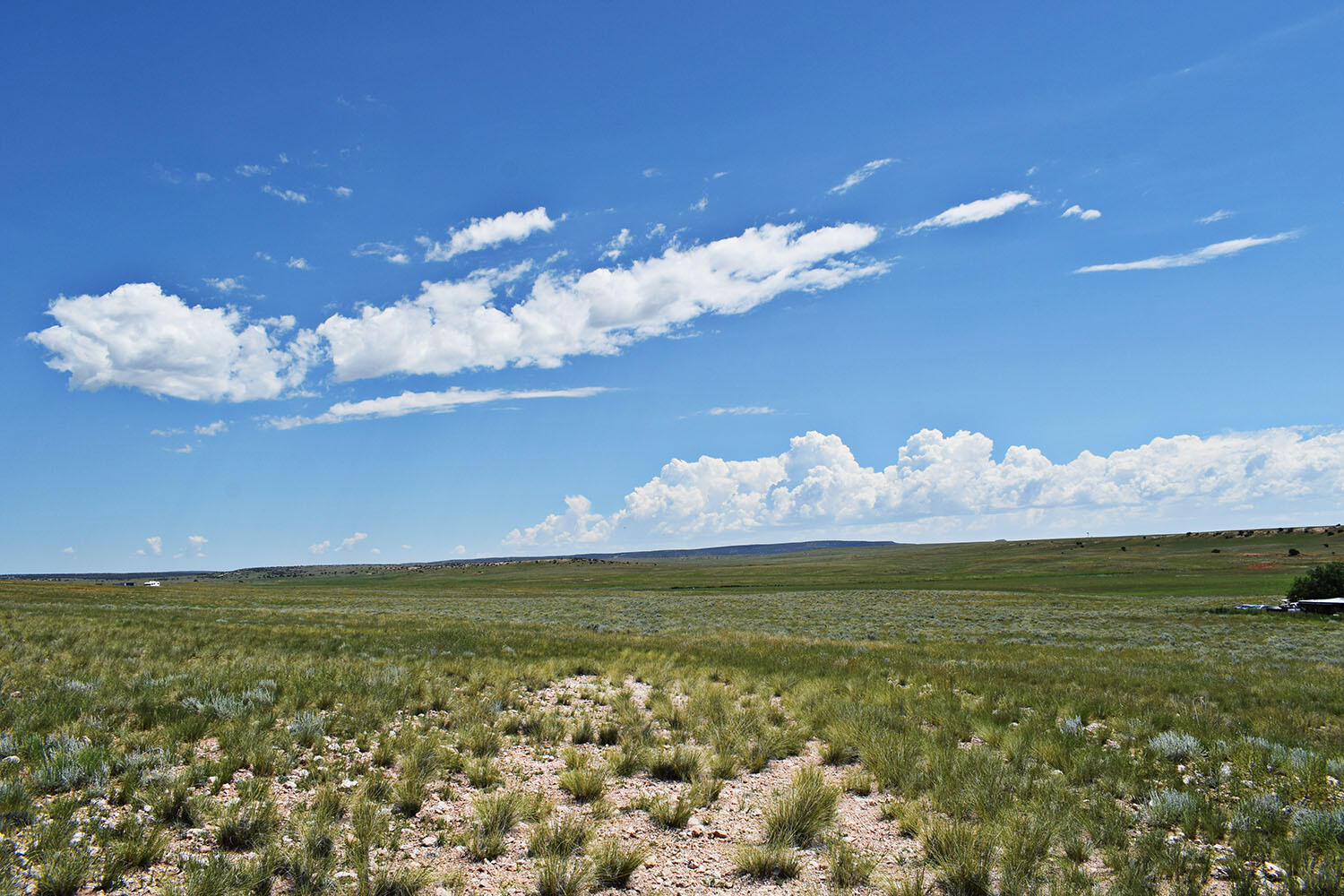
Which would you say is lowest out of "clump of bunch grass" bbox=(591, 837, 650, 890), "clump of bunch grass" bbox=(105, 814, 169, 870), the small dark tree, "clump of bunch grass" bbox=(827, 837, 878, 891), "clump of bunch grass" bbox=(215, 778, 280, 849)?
the small dark tree

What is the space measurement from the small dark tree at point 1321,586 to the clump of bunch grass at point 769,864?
56.8 meters

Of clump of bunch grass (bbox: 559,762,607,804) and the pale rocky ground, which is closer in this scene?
the pale rocky ground

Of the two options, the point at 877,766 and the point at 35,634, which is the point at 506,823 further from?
the point at 35,634

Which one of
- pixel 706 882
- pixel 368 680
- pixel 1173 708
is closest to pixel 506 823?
pixel 706 882

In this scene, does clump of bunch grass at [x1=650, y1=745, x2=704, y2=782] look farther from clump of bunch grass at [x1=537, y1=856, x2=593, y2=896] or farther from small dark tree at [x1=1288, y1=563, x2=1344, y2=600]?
small dark tree at [x1=1288, y1=563, x2=1344, y2=600]

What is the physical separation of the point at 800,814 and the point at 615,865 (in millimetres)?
2072

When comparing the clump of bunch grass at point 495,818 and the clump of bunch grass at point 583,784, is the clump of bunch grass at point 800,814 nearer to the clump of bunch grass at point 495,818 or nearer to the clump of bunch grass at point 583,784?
the clump of bunch grass at point 583,784

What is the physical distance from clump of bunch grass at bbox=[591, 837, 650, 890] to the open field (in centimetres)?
3

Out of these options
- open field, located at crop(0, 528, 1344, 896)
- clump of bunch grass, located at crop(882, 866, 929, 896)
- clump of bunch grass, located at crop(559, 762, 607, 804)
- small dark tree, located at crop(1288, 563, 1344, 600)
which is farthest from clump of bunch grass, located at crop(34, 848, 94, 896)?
small dark tree, located at crop(1288, 563, 1344, 600)

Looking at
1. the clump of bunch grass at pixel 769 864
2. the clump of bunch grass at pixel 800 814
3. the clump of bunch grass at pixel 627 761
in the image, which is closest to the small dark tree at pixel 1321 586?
the clump of bunch grass at pixel 800 814

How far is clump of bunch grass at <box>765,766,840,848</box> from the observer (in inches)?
241

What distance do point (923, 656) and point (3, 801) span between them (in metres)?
20.6

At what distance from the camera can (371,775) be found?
6.91 meters

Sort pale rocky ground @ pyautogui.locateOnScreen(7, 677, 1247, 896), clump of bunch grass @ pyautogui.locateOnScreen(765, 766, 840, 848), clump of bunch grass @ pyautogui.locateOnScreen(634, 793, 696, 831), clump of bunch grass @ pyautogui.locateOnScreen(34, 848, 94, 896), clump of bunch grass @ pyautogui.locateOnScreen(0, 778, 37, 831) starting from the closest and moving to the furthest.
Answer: clump of bunch grass @ pyautogui.locateOnScreen(34, 848, 94, 896) < pale rocky ground @ pyautogui.locateOnScreen(7, 677, 1247, 896) < clump of bunch grass @ pyautogui.locateOnScreen(0, 778, 37, 831) < clump of bunch grass @ pyautogui.locateOnScreen(765, 766, 840, 848) < clump of bunch grass @ pyautogui.locateOnScreen(634, 793, 696, 831)
